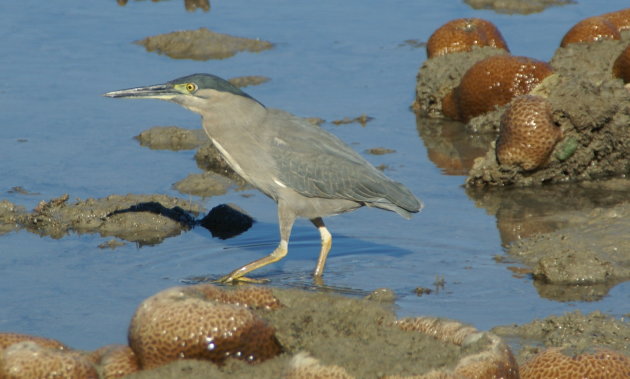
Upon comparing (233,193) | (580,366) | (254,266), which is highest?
(580,366)

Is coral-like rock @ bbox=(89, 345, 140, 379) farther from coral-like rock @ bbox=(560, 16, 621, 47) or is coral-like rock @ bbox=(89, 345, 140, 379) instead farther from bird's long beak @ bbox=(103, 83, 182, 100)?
coral-like rock @ bbox=(560, 16, 621, 47)

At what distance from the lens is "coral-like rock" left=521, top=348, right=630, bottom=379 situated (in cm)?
520

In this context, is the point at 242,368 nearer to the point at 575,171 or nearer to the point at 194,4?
the point at 575,171

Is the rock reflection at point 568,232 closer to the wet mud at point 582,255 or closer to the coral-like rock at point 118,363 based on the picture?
the wet mud at point 582,255

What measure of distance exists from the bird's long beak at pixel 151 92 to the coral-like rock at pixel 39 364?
3.26m

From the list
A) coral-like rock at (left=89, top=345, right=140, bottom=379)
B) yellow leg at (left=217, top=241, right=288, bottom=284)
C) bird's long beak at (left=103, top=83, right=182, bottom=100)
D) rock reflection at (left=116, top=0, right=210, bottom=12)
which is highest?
bird's long beak at (left=103, top=83, right=182, bottom=100)

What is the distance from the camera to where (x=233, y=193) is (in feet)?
32.4

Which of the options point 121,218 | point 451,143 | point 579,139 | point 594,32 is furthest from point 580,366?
point 594,32

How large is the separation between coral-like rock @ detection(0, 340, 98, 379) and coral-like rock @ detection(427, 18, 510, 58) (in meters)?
8.46

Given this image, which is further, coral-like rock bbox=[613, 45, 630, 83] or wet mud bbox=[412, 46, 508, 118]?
wet mud bbox=[412, 46, 508, 118]

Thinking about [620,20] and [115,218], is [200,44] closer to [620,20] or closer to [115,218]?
[620,20]

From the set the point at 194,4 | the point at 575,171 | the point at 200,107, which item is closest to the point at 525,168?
the point at 575,171

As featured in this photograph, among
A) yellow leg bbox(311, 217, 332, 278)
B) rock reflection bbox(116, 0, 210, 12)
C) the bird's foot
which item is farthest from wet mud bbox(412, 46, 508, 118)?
rock reflection bbox(116, 0, 210, 12)

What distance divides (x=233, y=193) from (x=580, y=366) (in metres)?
5.08
